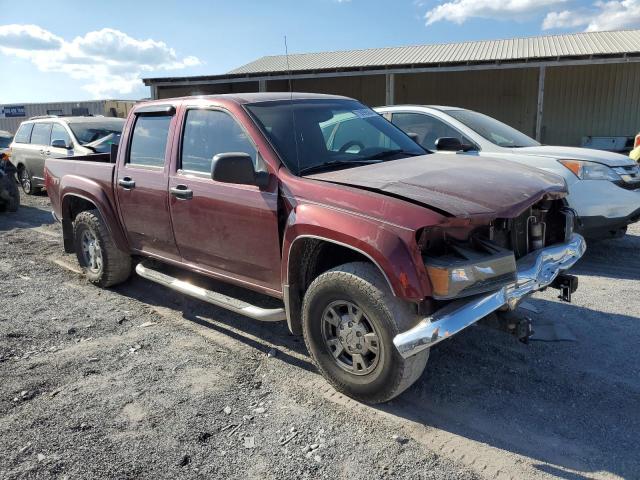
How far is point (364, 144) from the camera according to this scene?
4.30 metres

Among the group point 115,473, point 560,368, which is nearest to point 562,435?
point 560,368

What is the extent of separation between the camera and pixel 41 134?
1184cm

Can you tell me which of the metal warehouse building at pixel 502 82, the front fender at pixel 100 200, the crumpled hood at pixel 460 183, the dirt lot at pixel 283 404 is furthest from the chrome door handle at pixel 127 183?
the metal warehouse building at pixel 502 82

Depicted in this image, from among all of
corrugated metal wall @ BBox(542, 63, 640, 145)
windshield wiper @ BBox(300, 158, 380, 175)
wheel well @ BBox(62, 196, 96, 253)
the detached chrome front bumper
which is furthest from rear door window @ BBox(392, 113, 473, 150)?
corrugated metal wall @ BBox(542, 63, 640, 145)

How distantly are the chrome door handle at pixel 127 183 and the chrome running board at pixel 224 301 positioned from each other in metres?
0.80

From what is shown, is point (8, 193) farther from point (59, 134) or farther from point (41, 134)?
point (41, 134)

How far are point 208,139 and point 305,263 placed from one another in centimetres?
141

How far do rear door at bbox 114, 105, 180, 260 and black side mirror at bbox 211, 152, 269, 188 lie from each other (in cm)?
114

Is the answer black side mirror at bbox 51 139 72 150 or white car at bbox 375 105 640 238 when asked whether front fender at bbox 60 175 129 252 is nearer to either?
white car at bbox 375 105 640 238

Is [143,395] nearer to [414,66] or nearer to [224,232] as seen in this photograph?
[224,232]

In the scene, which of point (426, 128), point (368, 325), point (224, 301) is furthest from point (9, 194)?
point (368, 325)

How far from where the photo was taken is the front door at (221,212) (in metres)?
3.71

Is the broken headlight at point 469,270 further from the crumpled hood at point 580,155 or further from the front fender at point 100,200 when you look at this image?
the crumpled hood at point 580,155

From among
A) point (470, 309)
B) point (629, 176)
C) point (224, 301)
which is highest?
point (629, 176)
